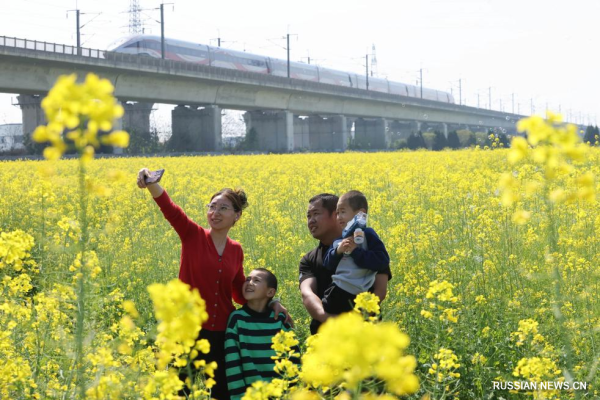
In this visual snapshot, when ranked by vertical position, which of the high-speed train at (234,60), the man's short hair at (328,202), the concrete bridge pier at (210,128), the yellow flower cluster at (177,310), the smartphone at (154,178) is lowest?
the yellow flower cluster at (177,310)

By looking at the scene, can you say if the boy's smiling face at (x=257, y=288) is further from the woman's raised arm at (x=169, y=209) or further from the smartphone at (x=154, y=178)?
the smartphone at (x=154, y=178)

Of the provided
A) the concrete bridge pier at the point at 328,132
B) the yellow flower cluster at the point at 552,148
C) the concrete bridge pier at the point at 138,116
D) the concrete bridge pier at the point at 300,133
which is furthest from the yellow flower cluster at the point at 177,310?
the concrete bridge pier at the point at 300,133

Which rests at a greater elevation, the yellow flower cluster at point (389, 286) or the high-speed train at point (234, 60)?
the high-speed train at point (234, 60)

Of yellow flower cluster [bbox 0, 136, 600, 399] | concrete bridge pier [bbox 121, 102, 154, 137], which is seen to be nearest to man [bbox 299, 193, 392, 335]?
yellow flower cluster [bbox 0, 136, 600, 399]

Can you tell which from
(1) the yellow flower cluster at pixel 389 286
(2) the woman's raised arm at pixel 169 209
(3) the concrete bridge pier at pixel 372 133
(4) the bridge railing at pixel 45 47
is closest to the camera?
(1) the yellow flower cluster at pixel 389 286

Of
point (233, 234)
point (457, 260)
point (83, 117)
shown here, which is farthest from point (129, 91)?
point (83, 117)

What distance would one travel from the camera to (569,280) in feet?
14.0

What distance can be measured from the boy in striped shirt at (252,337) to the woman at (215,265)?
0.09 metres

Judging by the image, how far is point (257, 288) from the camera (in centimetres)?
352

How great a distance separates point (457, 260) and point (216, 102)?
34878mm

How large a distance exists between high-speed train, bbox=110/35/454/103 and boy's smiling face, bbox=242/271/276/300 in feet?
109

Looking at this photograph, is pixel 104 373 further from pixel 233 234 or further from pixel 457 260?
pixel 233 234

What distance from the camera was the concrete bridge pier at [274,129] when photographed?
4512 centimetres

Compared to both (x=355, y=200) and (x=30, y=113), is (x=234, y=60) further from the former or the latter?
(x=355, y=200)
